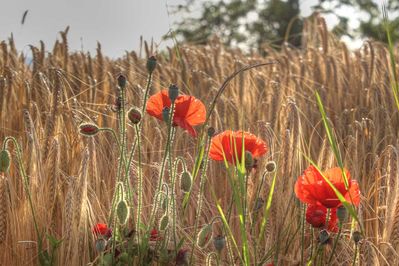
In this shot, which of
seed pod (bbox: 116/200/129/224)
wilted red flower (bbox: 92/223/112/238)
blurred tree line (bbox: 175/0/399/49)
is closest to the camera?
seed pod (bbox: 116/200/129/224)

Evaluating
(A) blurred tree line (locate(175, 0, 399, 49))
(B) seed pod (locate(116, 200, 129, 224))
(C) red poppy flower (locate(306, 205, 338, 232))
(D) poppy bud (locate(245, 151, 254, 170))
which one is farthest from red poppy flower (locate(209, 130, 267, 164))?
(A) blurred tree line (locate(175, 0, 399, 49))

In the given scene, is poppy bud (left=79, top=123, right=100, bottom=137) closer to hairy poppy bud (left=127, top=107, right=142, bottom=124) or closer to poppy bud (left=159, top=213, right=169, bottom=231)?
hairy poppy bud (left=127, top=107, right=142, bottom=124)

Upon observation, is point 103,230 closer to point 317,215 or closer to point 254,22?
point 317,215

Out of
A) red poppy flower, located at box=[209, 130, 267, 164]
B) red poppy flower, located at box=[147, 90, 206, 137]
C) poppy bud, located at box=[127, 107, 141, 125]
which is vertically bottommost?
red poppy flower, located at box=[209, 130, 267, 164]

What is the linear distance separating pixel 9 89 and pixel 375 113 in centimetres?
163

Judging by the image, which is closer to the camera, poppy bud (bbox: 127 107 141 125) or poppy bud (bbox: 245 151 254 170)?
poppy bud (bbox: 127 107 141 125)

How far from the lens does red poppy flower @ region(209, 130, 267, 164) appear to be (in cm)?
195

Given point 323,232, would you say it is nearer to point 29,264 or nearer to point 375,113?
point 29,264

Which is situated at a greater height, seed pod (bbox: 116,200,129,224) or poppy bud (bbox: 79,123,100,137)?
poppy bud (bbox: 79,123,100,137)

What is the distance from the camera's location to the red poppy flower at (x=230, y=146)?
1.95 meters

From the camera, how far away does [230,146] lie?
6.41 ft

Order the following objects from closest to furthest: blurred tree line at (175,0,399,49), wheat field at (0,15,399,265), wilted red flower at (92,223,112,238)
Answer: wilted red flower at (92,223,112,238)
wheat field at (0,15,399,265)
blurred tree line at (175,0,399,49)

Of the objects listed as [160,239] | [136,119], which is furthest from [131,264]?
[136,119]

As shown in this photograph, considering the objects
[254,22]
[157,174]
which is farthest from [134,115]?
[254,22]
